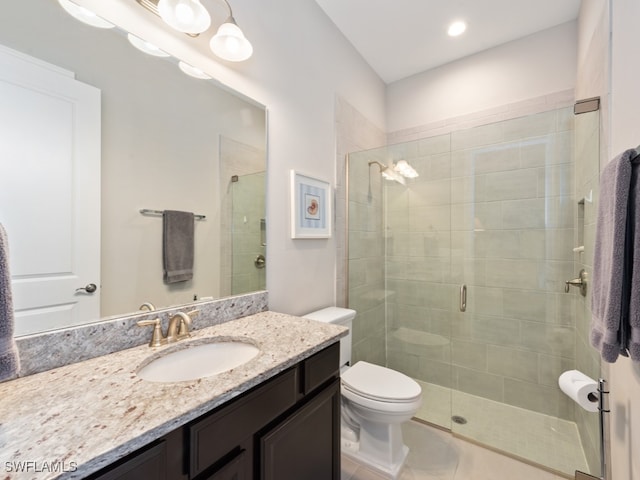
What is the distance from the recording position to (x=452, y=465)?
61.9 inches

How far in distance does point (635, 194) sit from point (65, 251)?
163 centimetres

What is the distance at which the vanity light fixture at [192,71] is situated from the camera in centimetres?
117

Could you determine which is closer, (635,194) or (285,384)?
(635,194)

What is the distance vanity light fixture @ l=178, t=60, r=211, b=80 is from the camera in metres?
1.17

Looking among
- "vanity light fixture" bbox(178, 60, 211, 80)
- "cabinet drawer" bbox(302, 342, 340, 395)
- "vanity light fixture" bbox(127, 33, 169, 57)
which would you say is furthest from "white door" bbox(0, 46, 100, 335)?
"cabinet drawer" bbox(302, 342, 340, 395)

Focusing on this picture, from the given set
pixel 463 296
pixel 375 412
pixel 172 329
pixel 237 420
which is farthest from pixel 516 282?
pixel 172 329

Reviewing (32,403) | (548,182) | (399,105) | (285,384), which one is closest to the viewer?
(32,403)

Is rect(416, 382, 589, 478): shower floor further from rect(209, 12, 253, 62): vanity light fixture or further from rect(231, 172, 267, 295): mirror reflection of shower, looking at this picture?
rect(209, 12, 253, 62): vanity light fixture

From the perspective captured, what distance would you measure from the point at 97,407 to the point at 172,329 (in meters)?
0.42

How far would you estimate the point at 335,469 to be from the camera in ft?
3.76

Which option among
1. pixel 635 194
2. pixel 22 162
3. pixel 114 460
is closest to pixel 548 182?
pixel 635 194

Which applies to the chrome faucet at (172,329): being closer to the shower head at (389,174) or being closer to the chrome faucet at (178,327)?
the chrome faucet at (178,327)

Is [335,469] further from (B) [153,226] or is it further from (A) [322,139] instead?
(A) [322,139]

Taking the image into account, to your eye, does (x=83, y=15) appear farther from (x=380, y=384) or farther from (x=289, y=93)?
(x=380, y=384)
